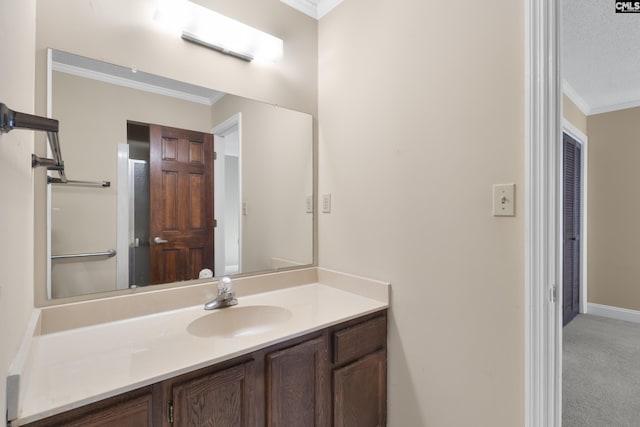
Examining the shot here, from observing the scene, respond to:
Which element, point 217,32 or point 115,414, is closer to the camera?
point 115,414

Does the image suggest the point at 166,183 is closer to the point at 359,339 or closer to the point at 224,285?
the point at 224,285

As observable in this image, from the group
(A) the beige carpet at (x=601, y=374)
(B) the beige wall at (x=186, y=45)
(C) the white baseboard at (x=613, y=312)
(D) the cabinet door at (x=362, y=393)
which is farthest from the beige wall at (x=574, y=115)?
(D) the cabinet door at (x=362, y=393)

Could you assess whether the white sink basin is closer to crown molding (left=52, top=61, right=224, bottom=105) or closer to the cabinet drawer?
the cabinet drawer

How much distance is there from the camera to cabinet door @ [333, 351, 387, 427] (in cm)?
124

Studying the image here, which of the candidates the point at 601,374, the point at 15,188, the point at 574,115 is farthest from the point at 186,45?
the point at 574,115

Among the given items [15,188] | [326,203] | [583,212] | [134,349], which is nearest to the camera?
[15,188]

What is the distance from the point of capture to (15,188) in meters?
0.75

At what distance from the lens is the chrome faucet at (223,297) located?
135 centimetres

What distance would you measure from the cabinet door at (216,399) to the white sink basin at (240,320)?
278mm

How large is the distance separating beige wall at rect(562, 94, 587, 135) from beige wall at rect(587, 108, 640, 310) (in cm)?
12

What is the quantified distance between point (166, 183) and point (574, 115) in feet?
13.3

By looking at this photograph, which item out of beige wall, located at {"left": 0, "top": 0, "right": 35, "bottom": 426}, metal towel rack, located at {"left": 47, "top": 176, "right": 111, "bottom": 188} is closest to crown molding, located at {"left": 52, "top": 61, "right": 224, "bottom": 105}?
beige wall, located at {"left": 0, "top": 0, "right": 35, "bottom": 426}

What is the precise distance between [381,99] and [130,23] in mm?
1126

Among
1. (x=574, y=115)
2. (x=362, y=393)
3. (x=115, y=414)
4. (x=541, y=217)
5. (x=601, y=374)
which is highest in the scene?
(x=574, y=115)
